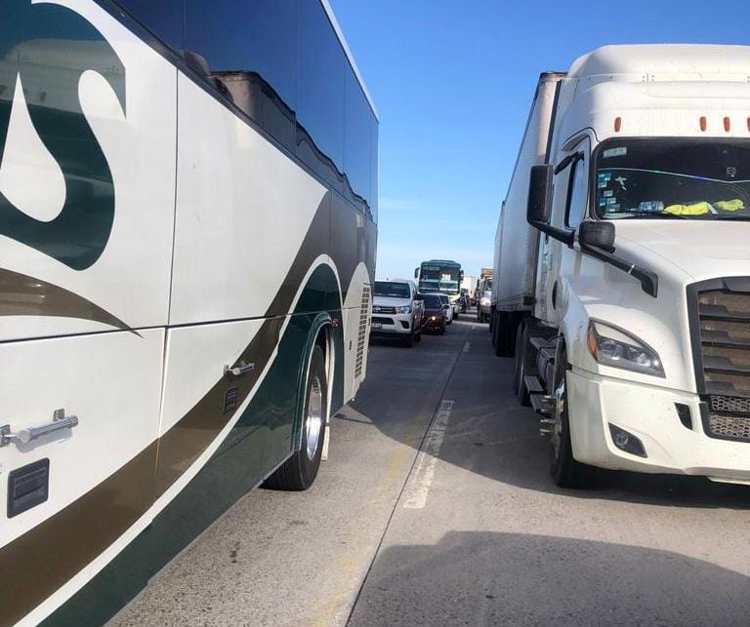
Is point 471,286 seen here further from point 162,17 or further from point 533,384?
point 162,17

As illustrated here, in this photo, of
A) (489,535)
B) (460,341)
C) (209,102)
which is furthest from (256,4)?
(460,341)

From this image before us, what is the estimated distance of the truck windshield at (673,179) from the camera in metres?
5.66

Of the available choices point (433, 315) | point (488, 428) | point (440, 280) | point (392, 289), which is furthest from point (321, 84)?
point (440, 280)

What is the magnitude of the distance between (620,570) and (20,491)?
11.2 feet

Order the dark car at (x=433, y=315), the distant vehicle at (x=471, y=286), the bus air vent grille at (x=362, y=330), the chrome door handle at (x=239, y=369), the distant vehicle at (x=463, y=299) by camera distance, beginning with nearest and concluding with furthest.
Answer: the chrome door handle at (x=239, y=369), the bus air vent grille at (x=362, y=330), the dark car at (x=433, y=315), the distant vehicle at (x=463, y=299), the distant vehicle at (x=471, y=286)

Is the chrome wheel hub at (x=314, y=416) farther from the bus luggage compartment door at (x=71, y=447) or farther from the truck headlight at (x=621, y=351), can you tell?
the bus luggage compartment door at (x=71, y=447)

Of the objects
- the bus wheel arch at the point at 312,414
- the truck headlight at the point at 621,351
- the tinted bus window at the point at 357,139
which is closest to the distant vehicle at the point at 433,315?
the tinted bus window at the point at 357,139

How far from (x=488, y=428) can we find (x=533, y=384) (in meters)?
0.83

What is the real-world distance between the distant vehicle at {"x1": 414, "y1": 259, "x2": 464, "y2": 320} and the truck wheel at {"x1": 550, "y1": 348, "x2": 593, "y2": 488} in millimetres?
33123

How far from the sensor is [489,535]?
4.54 meters

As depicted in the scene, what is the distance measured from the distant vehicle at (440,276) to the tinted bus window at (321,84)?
32831 mm

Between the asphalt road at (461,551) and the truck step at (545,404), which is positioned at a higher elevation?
the truck step at (545,404)

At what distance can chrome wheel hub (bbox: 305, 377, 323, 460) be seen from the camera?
18.3 ft

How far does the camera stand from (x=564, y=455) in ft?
17.8
